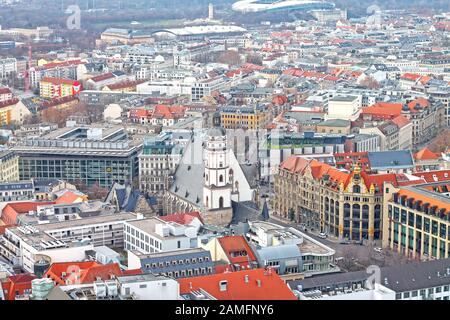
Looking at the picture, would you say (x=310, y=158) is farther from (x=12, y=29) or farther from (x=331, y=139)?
(x=12, y=29)

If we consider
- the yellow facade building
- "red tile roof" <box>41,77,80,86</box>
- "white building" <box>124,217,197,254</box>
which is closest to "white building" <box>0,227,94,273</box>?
"white building" <box>124,217,197,254</box>

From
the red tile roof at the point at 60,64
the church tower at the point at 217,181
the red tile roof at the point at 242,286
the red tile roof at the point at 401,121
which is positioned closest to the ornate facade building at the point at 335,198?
the church tower at the point at 217,181

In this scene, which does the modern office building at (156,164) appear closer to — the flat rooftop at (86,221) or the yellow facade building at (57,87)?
the flat rooftop at (86,221)

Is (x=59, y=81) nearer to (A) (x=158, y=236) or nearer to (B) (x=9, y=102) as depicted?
(B) (x=9, y=102)

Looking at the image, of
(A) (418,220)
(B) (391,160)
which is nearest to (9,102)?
(B) (391,160)

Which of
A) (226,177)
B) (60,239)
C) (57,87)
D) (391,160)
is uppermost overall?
(226,177)
